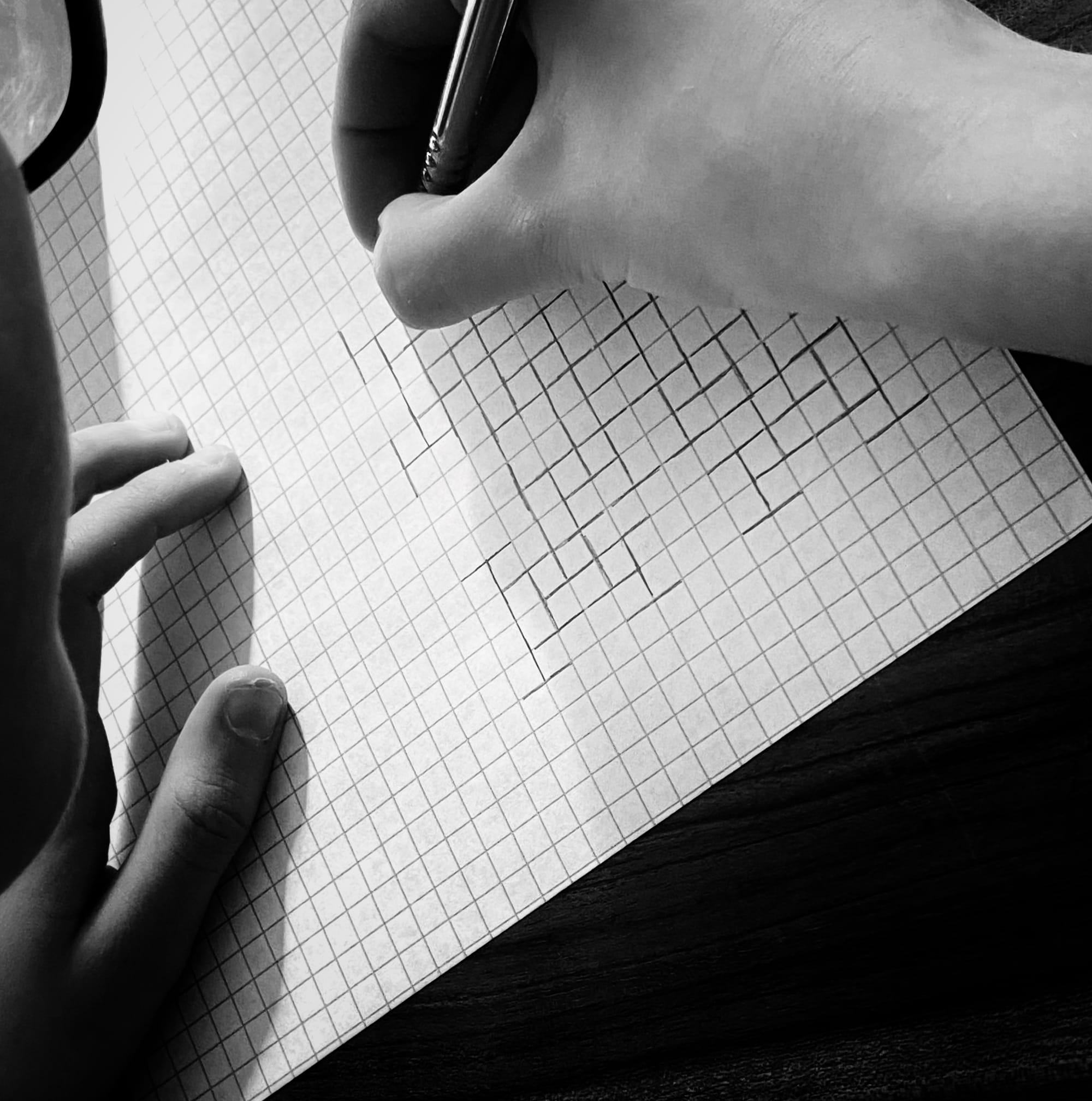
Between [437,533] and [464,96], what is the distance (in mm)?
152

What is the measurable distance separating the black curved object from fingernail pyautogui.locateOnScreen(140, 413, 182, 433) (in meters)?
0.12

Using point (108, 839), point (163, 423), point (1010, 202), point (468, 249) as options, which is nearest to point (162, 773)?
point (108, 839)

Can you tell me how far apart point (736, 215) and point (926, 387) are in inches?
3.3

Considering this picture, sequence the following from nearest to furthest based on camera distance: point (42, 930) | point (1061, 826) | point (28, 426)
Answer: point (28, 426), point (1061, 826), point (42, 930)

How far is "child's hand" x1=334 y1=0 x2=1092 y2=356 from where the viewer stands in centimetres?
25

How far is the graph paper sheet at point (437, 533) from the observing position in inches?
12.9

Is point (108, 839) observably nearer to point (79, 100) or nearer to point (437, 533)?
point (437, 533)

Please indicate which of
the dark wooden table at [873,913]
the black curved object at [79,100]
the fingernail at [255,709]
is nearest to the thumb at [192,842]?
the fingernail at [255,709]

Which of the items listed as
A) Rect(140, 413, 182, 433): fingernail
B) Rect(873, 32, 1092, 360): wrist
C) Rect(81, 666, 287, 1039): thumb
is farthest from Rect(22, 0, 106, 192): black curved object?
Rect(873, 32, 1092, 360): wrist

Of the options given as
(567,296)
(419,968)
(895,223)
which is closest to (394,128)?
(567,296)

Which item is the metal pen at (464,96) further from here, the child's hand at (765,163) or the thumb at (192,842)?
the thumb at (192,842)

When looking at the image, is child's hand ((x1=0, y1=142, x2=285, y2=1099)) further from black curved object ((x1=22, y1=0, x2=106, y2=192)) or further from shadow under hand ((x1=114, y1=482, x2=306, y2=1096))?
black curved object ((x1=22, y1=0, x2=106, y2=192))

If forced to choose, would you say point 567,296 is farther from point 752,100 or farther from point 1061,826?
point 1061,826

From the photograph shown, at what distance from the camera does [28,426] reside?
200 millimetres
